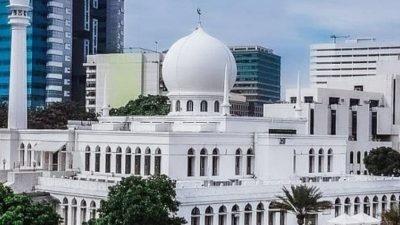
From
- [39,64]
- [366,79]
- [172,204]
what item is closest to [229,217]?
[172,204]

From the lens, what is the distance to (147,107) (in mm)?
91312

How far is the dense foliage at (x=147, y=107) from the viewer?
90.2 metres

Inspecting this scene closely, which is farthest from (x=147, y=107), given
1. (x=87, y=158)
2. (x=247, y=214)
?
(x=247, y=214)

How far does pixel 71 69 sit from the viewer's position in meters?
132

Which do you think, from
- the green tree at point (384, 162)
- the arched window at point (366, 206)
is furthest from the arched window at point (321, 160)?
the green tree at point (384, 162)

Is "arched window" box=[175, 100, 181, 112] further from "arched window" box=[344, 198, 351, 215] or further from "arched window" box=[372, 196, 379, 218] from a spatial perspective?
"arched window" box=[372, 196, 379, 218]

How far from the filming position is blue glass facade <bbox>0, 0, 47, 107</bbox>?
400ft

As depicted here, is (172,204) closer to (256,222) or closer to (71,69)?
(256,222)

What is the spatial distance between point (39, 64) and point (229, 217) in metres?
75.8

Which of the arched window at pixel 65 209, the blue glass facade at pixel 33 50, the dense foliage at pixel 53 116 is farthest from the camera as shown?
the blue glass facade at pixel 33 50

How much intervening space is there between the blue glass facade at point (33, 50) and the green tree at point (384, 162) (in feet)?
187

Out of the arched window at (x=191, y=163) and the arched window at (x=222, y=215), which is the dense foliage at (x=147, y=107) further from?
the arched window at (x=222, y=215)

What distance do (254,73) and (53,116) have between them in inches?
3277

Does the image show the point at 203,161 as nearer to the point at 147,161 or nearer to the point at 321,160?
the point at 147,161
